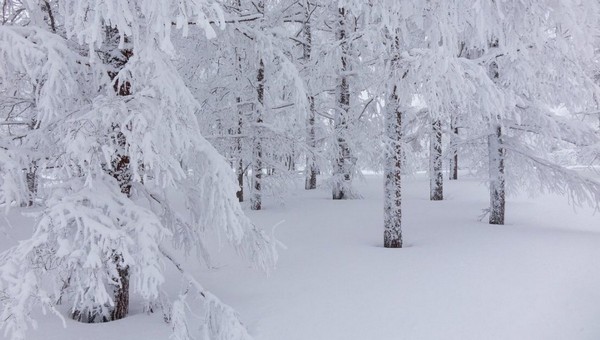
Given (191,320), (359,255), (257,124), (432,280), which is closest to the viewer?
(191,320)

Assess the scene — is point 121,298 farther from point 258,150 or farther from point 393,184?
point 258,150

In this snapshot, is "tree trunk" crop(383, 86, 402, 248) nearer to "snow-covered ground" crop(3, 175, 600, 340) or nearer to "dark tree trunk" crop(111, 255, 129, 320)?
"snow-covered ground" crop(3, 175, 600, 340)

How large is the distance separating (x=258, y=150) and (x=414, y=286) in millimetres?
8223

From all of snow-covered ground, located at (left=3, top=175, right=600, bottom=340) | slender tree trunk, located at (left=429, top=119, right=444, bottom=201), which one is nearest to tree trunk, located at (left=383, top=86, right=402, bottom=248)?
snow-covered ground, located at (left=3, top=175, right=600, bottom=340)

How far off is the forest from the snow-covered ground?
36 millimetres

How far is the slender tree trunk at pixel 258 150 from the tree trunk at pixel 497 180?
641cm

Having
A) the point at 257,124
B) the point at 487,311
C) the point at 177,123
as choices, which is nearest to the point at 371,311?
the point at 487,311

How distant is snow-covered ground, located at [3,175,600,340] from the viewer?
5.41 metres

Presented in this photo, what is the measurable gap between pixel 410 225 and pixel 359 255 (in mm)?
3223

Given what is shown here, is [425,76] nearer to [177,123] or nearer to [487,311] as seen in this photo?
[487,311]

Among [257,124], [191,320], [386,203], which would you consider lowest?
[191,320]

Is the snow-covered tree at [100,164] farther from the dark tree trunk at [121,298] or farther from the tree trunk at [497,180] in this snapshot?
the tree trunk at [497,180]

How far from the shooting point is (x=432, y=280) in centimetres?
697

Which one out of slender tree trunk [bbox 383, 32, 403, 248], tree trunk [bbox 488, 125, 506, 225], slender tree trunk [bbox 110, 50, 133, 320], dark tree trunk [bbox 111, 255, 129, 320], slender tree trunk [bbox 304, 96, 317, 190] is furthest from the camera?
slender tree trunk [bbox 304, 96, 317, 190]
